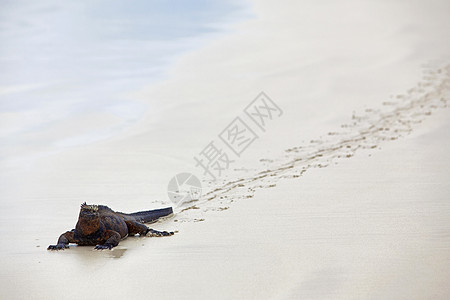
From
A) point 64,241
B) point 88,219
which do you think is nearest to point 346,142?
point 88,219

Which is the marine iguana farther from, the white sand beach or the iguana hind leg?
the white sand beach

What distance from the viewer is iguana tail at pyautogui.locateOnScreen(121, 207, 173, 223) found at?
720 centimetres

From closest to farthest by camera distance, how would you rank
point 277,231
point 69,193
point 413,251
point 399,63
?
point 413,251 → point 277,231 → point 69,193 → point 399,63

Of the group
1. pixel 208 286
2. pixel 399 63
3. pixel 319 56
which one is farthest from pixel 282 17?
pixel 208 286

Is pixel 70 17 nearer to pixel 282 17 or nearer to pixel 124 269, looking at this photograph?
pixel 282 17

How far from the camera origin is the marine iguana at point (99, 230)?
6.41m

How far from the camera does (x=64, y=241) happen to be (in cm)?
649

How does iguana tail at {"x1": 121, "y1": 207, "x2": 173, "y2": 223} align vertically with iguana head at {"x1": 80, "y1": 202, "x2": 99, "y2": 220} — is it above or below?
below

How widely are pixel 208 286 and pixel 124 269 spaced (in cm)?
84

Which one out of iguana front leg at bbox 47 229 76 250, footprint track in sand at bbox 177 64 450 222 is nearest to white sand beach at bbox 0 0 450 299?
footprint track in sand at bbox 177 64 450 222

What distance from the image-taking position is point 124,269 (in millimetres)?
5840

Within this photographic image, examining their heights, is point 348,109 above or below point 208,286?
above

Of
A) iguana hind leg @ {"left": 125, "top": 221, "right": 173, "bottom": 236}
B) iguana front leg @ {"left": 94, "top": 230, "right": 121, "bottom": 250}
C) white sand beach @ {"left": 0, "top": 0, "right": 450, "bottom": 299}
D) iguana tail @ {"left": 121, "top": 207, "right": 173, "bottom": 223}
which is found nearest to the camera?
white sand beach @ {"left": 0, "top": 0, "right": 450, "bottom": 299}

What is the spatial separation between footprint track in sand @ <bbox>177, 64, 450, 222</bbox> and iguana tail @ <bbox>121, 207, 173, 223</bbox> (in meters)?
0.17
